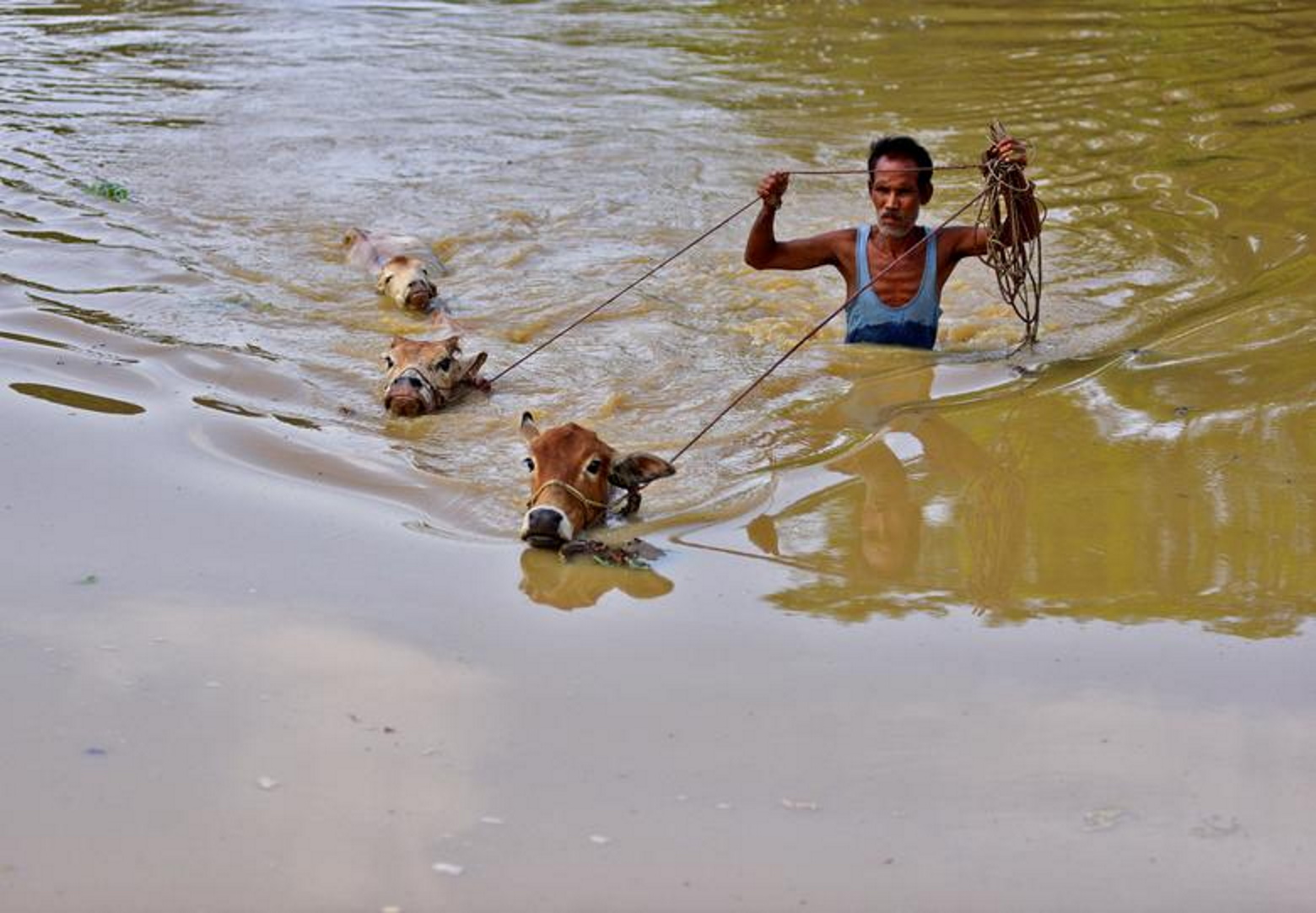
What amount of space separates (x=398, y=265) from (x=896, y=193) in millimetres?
3160

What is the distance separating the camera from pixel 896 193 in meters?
7.63

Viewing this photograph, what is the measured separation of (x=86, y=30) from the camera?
17.2 m

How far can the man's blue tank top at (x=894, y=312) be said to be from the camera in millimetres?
7844

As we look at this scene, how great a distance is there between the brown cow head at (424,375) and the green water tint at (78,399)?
1.07m

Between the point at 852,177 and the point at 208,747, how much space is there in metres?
8.81

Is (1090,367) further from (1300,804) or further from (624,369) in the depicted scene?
(1300,804)

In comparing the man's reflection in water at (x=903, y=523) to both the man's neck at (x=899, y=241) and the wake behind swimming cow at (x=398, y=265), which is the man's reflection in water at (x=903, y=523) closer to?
the man's neck at (x=899, y=241)

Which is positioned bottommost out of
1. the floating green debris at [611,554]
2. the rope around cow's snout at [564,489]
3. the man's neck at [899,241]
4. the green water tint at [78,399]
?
the floating green debris at [611,554]

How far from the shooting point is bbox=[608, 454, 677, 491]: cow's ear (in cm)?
575

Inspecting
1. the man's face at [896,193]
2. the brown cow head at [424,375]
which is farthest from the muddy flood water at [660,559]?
the man's face at [896,193]

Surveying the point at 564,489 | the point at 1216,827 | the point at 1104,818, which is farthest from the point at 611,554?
the point at 1216,827

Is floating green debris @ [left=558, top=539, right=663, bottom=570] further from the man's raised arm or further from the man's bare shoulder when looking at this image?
the man's bare shoulder

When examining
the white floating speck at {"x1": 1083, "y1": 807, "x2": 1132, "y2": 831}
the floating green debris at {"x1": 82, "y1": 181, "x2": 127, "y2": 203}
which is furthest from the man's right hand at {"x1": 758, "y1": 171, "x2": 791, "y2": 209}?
the floating green debris at {"x1": 82, "y1": 181, "x2": 127, "y2": 203}

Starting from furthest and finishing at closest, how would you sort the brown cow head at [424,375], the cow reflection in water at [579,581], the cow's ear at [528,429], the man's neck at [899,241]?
the man's neck at [899,241]
the brown cow head at [424,375]
the cow's ear at [528,429]
the cow reflection in water at [579,581]
